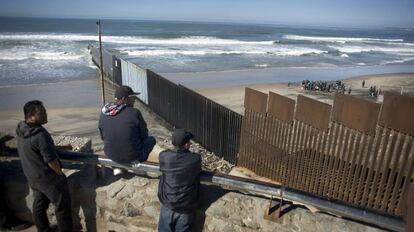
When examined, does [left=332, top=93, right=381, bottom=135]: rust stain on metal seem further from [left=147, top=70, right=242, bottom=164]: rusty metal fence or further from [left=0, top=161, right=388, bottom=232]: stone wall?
[left=147, top=70, right=242, bottom=164]: rusty metal fence

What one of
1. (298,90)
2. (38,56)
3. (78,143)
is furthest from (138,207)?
(38,56)

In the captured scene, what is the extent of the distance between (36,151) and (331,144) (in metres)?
4.18

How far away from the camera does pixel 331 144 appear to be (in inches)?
212

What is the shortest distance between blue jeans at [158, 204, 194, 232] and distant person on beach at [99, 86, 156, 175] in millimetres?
622

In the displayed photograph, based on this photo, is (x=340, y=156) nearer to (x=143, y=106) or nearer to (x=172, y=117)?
(x=172, y=117)

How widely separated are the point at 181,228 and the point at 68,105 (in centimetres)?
1257

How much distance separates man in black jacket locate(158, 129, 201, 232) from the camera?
303 cm

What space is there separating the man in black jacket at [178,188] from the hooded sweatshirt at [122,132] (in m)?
0.58

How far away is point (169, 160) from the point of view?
121 inches

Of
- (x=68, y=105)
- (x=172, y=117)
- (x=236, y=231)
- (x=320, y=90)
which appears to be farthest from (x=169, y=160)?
(x=320, y=90)

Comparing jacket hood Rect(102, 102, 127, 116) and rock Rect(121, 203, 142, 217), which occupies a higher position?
jacket hood Rect(102, 102, 127, 116)

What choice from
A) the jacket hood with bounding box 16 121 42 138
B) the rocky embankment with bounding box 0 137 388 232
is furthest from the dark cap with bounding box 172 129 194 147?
the jacket hood with bounding box 16 121 42 138

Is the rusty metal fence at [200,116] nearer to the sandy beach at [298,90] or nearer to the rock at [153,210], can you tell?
the sandy beach at [298,90]

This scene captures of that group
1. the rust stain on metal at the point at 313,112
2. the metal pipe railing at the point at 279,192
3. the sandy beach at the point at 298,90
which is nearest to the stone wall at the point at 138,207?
the metal pipe railing at the point at 279,192
